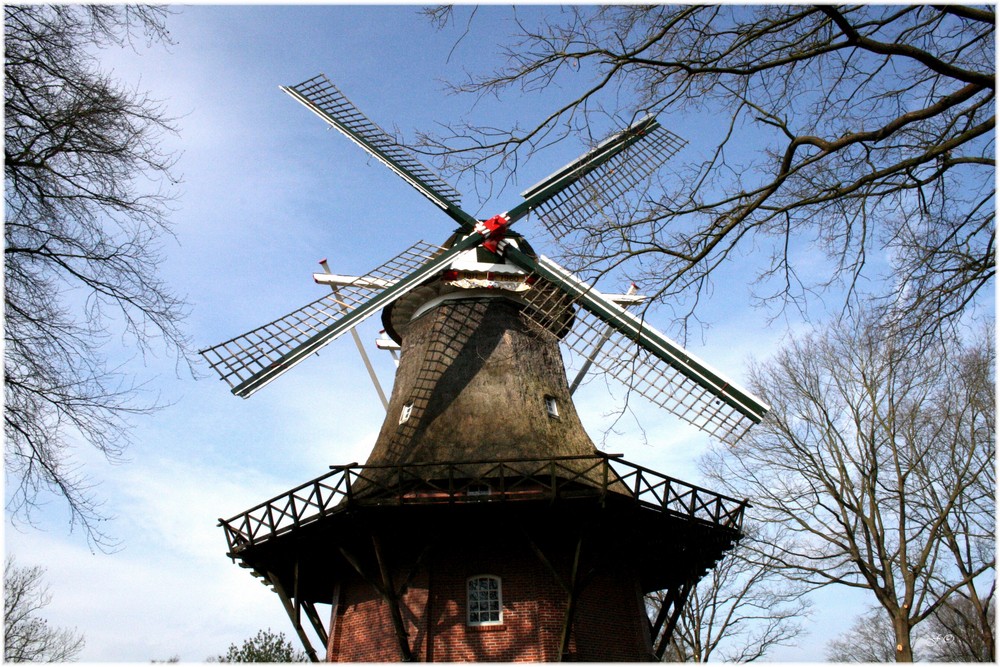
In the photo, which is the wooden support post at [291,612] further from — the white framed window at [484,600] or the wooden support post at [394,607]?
the white framed window at [484,600]

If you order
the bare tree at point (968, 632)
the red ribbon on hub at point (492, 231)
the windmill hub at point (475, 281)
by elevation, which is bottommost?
the bare tree at point (968, 632)

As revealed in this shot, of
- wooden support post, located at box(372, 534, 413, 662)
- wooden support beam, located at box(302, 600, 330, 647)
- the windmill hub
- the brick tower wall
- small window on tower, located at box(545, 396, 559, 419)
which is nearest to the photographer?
wooden support post, located at box(372, 534, 413, 662)

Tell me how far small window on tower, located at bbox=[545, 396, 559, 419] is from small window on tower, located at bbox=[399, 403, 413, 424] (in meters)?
2.44

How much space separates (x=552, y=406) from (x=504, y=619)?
3982 millimetres

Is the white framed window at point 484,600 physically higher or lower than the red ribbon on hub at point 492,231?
lower

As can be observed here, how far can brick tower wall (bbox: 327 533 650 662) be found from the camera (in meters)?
12.2

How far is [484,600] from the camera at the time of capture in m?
12.7

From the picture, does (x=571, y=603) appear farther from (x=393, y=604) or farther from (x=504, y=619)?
(x=393, y=604)

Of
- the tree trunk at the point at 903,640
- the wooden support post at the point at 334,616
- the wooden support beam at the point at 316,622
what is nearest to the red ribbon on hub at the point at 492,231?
the wooden support post at the point at 334,616

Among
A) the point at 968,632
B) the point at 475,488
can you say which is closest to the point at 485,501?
the point at 475,488

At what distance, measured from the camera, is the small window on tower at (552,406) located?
1471 cm

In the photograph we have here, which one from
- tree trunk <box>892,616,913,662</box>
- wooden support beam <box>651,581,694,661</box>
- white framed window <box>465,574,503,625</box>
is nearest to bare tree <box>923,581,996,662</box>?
tree trunk <box>892,616,913,662</box>

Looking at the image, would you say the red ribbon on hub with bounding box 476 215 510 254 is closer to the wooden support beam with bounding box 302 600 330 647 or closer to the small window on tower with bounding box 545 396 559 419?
the small window on tower with bounding box 545 396 559 419

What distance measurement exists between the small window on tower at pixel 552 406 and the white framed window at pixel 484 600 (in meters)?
3.21
